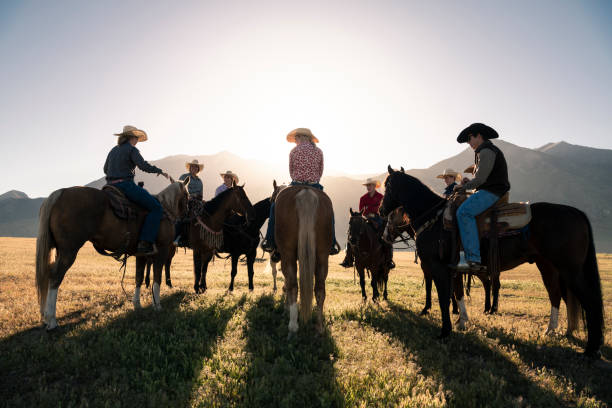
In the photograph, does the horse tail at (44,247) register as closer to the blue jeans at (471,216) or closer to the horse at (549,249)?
the horse at (549,249)

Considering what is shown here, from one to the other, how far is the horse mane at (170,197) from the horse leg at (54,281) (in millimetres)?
2656

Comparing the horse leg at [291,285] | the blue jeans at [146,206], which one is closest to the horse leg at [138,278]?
the blue jeans at [146,206]

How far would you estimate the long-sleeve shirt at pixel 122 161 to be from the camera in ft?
23.6

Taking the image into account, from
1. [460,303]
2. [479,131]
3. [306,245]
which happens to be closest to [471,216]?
[479,131]

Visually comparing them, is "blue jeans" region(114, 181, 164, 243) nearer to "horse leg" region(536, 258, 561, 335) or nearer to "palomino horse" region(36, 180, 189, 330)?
"palomino horse" region(36, 180, 189, 330)

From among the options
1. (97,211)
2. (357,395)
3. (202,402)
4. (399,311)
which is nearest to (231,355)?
(202,402)

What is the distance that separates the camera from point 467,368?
15.3 feet

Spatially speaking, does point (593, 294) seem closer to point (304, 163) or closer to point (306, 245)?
point (306, 245)

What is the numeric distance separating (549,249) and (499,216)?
108 centimetres

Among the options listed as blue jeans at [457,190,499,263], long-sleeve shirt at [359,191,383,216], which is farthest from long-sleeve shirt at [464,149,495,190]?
long-sleeve shirt at [359,191,383,216]

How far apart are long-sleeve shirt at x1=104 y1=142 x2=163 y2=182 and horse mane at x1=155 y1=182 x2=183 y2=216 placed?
1.08m

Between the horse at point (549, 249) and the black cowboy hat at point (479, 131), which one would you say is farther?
the black cowboy hat at point (479, 131)

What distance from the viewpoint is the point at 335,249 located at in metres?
7.26

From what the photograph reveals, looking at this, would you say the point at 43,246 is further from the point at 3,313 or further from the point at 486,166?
the point at 486,166
